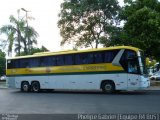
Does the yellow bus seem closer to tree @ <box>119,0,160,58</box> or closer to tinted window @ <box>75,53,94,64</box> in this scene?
tinted window @ <box>75,53,94,64</box>

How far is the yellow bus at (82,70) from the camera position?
75.3 ft

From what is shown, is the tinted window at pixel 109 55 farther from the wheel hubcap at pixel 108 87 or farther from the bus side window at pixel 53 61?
the bus side window at pixel 53 61

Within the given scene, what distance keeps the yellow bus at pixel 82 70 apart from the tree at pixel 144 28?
8.35 m

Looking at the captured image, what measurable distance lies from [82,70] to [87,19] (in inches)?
544

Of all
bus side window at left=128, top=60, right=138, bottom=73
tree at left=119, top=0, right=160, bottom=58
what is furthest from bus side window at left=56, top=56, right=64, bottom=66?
tree at left=119, top=0, right=160, bottom=58

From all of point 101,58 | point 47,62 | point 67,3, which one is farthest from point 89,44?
point 101,58

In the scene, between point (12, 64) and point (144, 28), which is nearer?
point (12, 64)

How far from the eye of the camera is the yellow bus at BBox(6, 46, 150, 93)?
904 inches

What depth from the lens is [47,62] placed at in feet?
89.5

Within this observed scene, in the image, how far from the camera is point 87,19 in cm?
3784

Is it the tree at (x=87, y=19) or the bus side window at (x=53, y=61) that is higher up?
the tree at (x=87, y=19)

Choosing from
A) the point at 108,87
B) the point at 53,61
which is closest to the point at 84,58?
the point at 108,87

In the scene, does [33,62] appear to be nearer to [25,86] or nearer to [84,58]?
[25,86]

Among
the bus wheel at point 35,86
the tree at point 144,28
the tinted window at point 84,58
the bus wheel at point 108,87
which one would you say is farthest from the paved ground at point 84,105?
the tree at point 144,28
